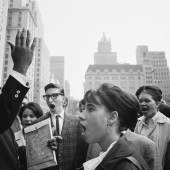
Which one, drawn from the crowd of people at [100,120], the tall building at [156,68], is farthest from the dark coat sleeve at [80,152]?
the tall building at [156,68]

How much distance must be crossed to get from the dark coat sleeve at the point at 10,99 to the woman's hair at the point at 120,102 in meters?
0.57

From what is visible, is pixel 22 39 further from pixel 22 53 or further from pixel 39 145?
pixel 39 145

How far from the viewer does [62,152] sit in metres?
3.58

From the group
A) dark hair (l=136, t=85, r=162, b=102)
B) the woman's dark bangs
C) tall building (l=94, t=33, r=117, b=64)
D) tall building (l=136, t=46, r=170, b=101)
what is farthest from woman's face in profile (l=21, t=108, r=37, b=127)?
tall building (l=94, t=33, r=117, b=64)

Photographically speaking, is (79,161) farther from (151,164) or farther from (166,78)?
(166,78)

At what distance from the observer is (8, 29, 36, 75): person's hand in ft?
5.99

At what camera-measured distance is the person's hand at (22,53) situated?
183 cm

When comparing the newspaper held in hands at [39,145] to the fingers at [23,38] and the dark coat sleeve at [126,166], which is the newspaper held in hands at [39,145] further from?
the dark coat sleeve at [126,166]

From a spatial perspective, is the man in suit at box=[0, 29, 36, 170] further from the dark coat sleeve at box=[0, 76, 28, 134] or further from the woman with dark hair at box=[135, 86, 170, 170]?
the woman with dark hair at box=[135, 86, 170, 170]

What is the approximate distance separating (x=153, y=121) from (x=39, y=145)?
76.2 inches

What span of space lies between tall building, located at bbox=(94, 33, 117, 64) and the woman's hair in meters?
183

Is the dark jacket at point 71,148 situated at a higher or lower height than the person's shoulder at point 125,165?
lower

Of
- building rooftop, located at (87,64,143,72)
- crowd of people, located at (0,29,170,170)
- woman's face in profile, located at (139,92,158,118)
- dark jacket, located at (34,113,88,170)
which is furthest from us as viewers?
A: building rooftop, located at (87,64,143,72)

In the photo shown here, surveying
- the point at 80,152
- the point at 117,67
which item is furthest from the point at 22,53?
the point at 117,67
